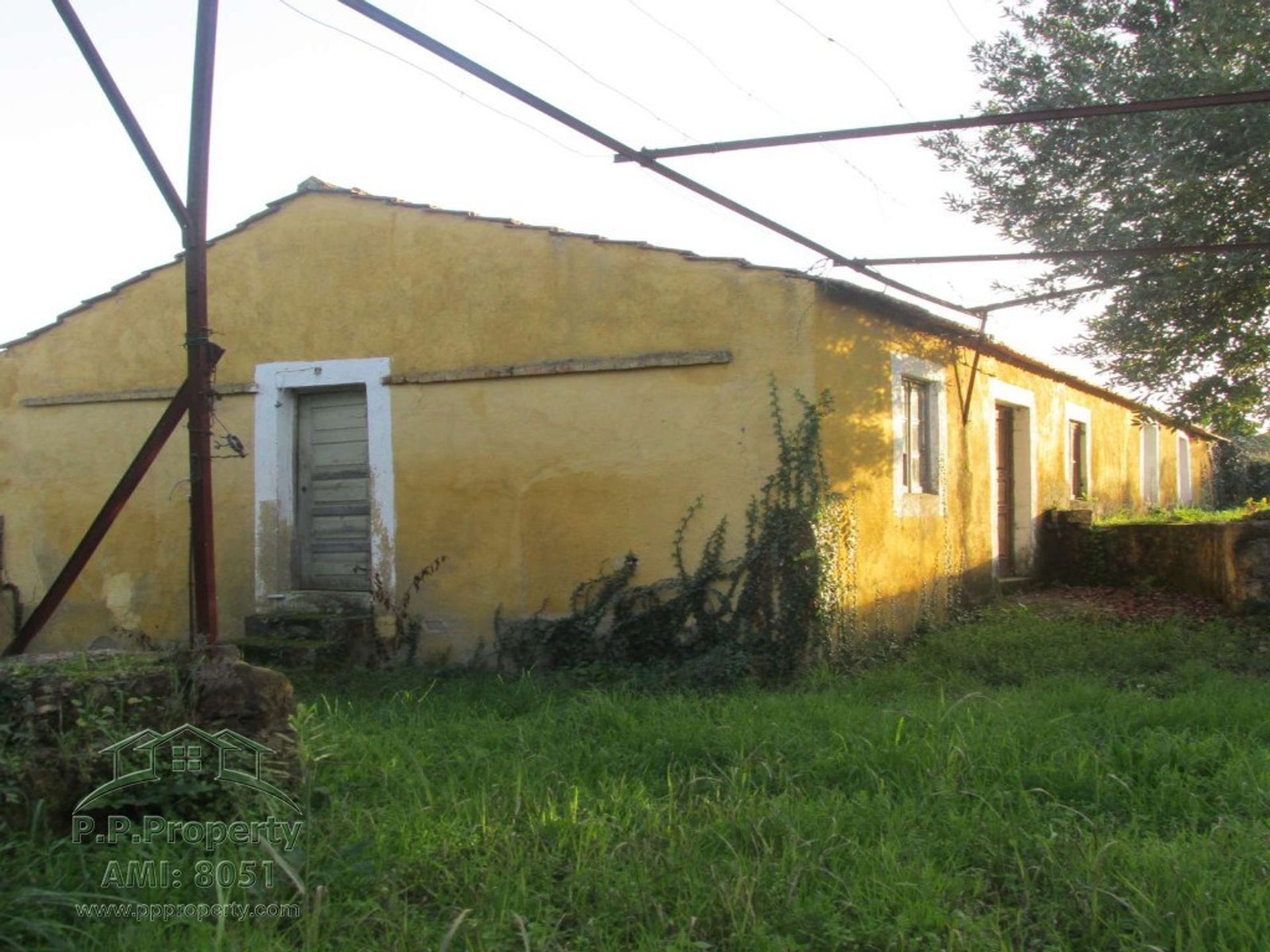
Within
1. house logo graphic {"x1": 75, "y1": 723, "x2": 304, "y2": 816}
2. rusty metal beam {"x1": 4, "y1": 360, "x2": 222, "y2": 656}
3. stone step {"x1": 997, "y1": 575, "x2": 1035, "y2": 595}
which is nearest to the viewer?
house logo graphic {"x1": 75, "y1": 723, "x2": 304, "y2": 816}

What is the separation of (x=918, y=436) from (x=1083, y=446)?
6378 millimetres

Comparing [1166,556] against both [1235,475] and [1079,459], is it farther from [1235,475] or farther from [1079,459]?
[1235,475]

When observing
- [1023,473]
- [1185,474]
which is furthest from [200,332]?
[1185,474]

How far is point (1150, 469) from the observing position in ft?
62.2

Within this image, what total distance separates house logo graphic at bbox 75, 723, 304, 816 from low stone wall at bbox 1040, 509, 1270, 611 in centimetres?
883

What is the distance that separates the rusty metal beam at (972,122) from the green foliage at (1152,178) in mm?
3093

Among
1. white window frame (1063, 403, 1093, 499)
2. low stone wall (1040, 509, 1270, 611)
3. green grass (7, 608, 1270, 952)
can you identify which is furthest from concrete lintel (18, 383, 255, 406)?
white window frame (1063, 403, 1093, 499)

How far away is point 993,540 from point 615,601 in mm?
5273

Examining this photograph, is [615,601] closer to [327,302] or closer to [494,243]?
[494,243]

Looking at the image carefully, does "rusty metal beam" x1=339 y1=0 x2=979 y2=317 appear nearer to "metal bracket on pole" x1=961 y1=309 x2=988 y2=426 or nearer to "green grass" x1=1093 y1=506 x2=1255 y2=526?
"metal bracket on pole" x1=961 y1=309 x2=988 y2=426

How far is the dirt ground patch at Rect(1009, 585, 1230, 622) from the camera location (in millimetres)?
10039

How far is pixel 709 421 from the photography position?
322 inches

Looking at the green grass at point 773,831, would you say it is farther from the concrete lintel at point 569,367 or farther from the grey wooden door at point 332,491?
the grey wooden door at point 332,491

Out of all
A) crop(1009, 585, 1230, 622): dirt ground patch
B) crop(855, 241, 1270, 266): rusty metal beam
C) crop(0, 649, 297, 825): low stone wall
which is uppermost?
crop(855, 241, 1270, 266): rusty metal beam
